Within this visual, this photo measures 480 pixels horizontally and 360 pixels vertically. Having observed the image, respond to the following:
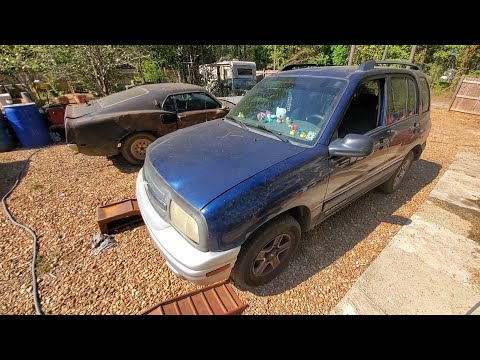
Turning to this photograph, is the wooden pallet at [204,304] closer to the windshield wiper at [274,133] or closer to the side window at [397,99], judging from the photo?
the windshield wiper at [274,133]

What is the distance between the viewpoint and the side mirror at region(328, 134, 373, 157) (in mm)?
2023

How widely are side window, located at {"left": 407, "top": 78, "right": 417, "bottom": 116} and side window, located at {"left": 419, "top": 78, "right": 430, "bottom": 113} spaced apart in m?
0.23

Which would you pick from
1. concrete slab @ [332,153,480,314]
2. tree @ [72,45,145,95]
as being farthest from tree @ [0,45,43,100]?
concrete slab @ [332,153,480,314]

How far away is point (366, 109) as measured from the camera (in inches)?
118

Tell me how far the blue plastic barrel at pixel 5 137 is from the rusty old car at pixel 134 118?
6.88 ft

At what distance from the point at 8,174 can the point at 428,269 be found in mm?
6783

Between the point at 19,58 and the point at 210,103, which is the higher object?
the point at 19,58

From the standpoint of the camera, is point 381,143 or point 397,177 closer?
point 381,143

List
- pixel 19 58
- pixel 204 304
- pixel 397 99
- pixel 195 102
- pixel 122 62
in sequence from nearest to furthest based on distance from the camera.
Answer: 1. pixel 204 304
2. pixel 397 99
3. pixel 195 102
4. pixel 19 58
5. pixel 122 62

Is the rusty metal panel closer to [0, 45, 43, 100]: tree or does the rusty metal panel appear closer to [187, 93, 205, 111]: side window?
[187, 93, 205, 111]: side window

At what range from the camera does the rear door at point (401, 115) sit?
9.38 ft

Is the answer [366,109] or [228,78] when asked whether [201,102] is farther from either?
[228,78]

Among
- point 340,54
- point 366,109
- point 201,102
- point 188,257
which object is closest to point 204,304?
point 188,257
